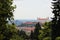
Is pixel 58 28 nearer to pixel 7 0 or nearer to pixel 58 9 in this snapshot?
pixel 58 9

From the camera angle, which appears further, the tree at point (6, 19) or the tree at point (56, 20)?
the tree at point (56, 20)

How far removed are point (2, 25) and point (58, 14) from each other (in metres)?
7.31

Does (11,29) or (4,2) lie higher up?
(4,2)

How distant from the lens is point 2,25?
15.5 metres

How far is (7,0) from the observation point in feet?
51.5

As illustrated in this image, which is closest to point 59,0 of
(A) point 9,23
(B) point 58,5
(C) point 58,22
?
(B) point 58,5

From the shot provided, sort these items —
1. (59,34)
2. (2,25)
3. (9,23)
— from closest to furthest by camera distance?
(2,25) → (9,23) → (59,34)

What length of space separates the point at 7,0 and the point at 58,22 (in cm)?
642

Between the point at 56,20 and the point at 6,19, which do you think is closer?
the point at 6,19

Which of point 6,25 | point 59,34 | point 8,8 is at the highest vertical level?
point 8,8

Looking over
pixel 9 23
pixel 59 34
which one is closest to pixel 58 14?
pixel 59 34

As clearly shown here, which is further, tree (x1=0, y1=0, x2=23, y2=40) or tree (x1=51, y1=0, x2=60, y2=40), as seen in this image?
tree (x1=51, y1=0, x2=60, y2=40)

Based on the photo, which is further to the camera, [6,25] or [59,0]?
[59,0]

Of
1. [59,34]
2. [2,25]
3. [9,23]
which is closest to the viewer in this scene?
[2,25]
